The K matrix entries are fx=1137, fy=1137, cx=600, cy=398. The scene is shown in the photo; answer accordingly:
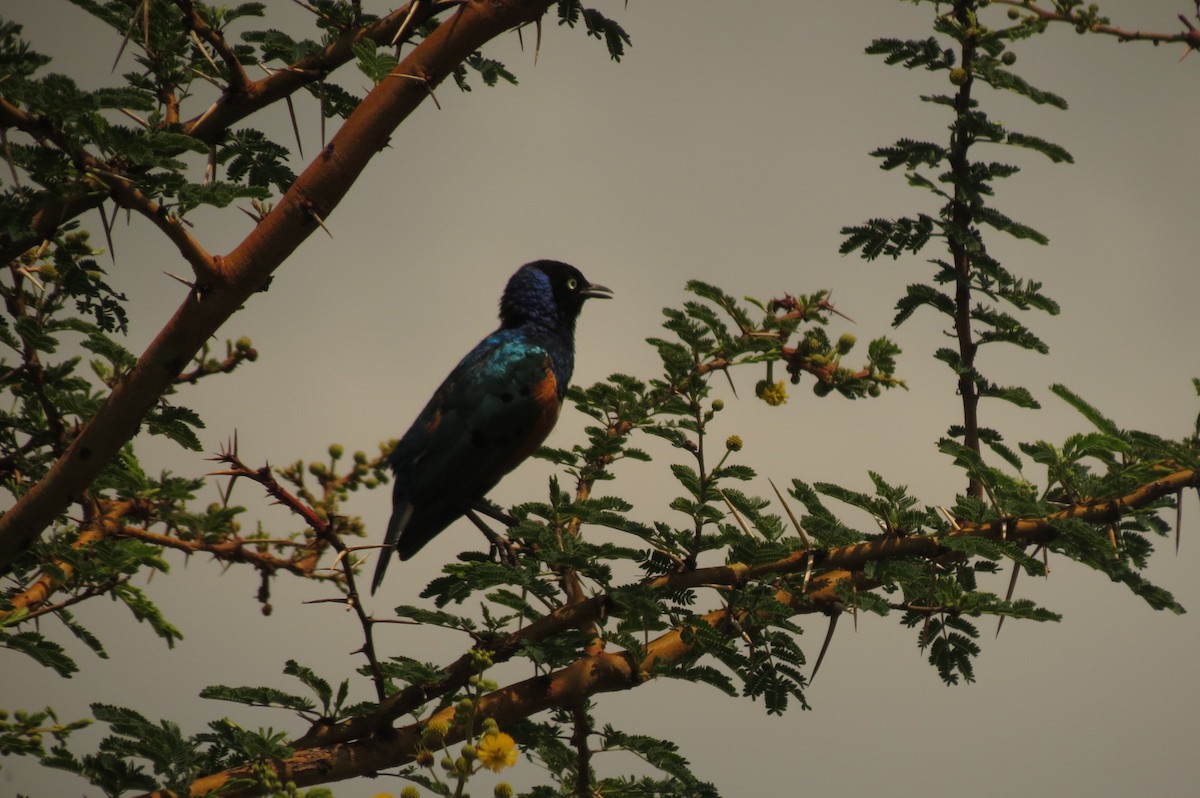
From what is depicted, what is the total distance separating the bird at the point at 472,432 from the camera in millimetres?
5121

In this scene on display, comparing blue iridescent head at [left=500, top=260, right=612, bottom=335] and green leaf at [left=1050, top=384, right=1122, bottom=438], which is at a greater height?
blue iridescent head at [left=500, top=260, right=612, bottom=335]

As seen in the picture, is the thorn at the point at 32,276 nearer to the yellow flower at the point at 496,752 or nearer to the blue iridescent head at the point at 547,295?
the yellow flower at the point at 496,752

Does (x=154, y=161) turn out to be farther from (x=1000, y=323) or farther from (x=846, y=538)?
(x=1000, y=323)

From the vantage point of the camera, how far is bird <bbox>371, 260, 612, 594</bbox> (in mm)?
5121

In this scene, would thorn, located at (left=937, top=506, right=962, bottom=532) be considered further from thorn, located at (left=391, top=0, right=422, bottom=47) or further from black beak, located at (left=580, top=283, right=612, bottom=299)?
black beak, located at (left=580, top=283, right=612, bottom=299)

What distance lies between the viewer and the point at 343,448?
17.9 ft

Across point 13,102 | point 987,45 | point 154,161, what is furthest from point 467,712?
point 987,45

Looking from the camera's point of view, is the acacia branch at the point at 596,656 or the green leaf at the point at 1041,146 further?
the green leaf at the point at 1041,146

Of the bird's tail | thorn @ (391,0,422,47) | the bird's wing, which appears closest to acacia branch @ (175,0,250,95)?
thorn @ (391,0,422,47)

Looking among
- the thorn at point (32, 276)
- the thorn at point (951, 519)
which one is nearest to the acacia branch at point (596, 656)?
the thorn at point (951, 519)

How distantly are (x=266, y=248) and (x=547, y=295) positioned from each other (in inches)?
129

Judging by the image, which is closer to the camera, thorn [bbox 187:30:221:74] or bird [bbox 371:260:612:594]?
thorn [bbox 187:30:221:74]

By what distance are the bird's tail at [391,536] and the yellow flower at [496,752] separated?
2243 mm

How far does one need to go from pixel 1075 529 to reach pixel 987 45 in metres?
1.74
